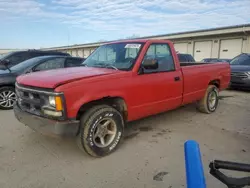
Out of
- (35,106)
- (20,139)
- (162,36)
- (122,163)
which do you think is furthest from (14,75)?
(162,36)

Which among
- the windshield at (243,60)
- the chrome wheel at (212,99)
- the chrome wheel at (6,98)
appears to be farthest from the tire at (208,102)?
the windshield at (243,60)

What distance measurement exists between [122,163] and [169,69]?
2.22 m

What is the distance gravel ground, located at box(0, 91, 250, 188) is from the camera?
2869mm

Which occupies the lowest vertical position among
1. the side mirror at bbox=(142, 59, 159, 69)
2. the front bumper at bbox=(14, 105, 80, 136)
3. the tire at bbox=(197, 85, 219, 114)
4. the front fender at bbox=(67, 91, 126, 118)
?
the tire at bbox=(197, 85, 219, 114)

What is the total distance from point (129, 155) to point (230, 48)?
22.0 metres

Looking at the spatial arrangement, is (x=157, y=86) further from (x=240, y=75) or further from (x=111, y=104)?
(x=240, y=75)

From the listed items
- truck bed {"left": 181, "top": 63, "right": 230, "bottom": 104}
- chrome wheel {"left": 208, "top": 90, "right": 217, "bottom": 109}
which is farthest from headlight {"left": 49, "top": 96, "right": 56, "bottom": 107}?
chrome wheel {"left": 208, "top": 90, "right": 217, "bottom": 109}

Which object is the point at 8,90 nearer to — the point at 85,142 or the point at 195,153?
the point at 85,142

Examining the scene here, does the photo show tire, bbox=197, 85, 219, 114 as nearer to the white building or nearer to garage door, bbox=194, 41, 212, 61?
the white building

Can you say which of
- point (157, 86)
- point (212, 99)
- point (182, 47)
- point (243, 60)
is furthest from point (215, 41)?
point (157, 86)

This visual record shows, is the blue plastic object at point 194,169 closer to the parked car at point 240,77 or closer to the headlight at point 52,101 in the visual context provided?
the headlight at point 52,101

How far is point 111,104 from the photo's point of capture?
3.74 meters

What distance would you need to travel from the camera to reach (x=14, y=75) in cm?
629

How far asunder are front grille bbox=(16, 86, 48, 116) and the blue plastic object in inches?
95.1
